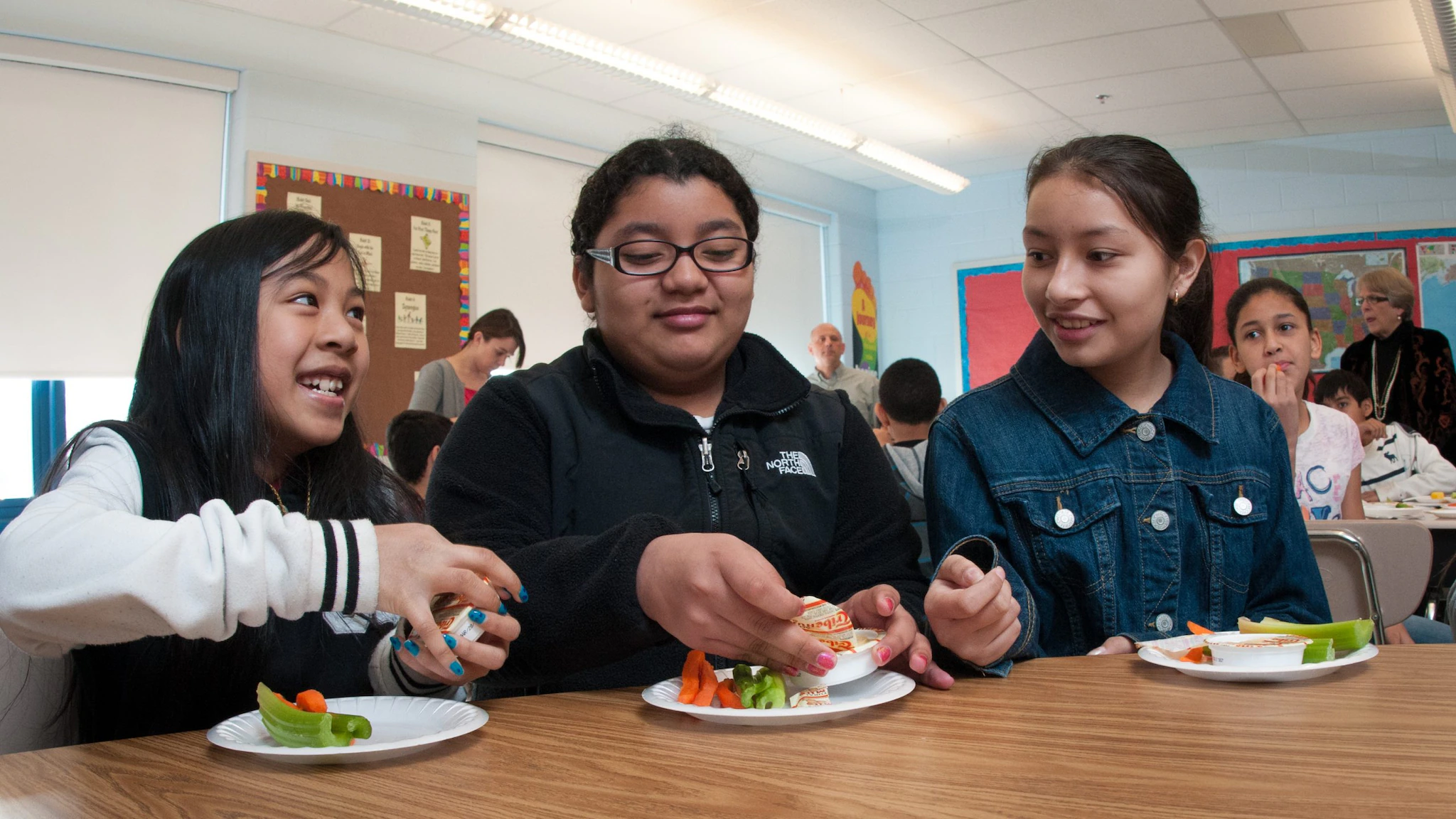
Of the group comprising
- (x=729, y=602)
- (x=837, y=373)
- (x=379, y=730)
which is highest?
(x=837, y=373)

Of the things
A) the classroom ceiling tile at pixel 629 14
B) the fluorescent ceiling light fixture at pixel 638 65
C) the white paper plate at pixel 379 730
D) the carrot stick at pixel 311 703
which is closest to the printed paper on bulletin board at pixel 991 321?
the fluorescent ceiling light fixture at pixel 638 65

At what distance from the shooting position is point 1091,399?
1.37 meters

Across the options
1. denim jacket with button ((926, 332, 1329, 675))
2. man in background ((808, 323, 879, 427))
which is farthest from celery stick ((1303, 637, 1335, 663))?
man in background ((808, 323, 879, 427))

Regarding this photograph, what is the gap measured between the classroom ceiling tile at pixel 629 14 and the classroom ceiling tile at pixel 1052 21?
110cm

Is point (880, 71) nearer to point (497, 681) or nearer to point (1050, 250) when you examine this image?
point (1050, 250)

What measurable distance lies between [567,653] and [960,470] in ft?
2.03

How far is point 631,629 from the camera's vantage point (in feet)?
3.05

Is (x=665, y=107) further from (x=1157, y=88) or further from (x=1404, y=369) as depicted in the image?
(x=1404, y=369)

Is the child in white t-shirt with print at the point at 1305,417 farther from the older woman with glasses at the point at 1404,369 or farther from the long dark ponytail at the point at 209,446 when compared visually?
the older woman with glasses at the point at 1404,369

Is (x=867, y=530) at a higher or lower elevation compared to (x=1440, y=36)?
lower

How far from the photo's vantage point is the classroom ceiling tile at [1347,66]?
544cm

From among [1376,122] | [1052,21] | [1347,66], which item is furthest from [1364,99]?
[1052,21]

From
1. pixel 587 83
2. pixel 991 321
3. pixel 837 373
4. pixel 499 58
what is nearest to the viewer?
pixel 499 58

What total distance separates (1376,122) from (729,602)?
24.9 feet
